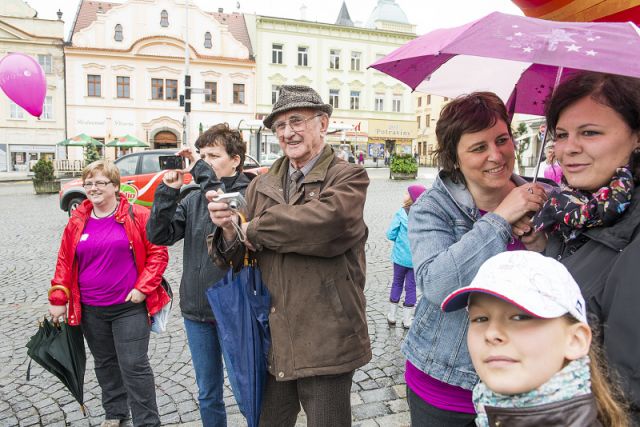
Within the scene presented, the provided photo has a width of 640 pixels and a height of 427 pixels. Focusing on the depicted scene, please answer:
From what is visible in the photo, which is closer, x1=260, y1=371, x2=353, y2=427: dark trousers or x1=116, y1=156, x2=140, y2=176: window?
x1=260, y1=371, x2=353, y2=427: dark trousers

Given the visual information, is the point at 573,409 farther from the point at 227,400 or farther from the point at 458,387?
the point at 227,400

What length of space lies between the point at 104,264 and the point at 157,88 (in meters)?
36.2

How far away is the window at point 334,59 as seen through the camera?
133ft

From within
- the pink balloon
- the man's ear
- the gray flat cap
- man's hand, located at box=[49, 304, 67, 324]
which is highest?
the pink balloon

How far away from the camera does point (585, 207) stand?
1344 millimetres

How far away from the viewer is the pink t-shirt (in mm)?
3096

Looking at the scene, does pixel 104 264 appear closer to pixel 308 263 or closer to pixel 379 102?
pixel 308 263

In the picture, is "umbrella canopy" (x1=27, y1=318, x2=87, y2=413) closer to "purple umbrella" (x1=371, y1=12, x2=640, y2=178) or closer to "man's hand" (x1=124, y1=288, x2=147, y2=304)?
"man's hand" (x1=124, y1=288, x2=147, y2=304)

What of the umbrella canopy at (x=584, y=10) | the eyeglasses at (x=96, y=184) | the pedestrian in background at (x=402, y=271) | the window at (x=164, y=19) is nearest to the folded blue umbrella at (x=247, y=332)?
the eyeglasses at (x=96, y=184)

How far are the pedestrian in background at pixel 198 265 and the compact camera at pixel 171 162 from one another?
0.05 meters

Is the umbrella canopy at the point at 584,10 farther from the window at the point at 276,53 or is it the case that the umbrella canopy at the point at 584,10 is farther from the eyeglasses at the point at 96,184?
the window at the point at 276,53

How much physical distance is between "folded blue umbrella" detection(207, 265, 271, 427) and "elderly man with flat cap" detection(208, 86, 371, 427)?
49 millimetres

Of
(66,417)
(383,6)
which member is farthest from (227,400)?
(383,6)

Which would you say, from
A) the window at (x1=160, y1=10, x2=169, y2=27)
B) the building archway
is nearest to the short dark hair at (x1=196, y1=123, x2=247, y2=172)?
the building archway
